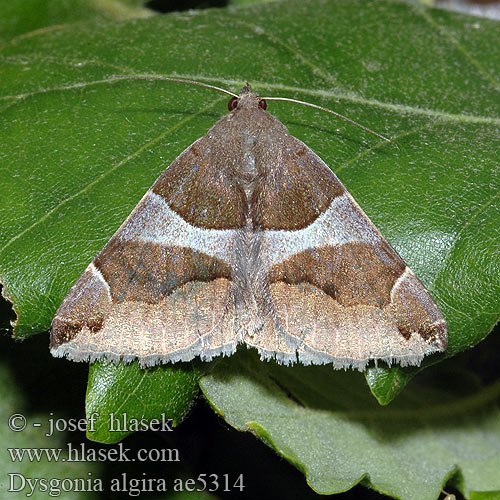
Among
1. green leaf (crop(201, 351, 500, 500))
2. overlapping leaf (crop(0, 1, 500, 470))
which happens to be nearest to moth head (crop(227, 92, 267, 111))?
overlapping leaf (crop(0, 1, 500, 470))

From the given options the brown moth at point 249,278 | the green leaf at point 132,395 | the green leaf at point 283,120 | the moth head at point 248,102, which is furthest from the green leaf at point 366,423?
the moth head at point 248,102

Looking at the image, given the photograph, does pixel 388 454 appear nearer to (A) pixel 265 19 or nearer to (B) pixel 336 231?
(B) pixel 336 231

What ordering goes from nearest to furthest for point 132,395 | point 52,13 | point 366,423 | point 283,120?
1. point 132,395
2. point 283,120
3. point 366,423
4. point 52,13

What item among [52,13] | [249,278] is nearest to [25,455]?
[249,278]

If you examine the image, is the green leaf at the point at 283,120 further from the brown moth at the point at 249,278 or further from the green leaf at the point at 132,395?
the green leaf at the point at 132,395

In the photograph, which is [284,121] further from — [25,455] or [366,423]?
[25,455]

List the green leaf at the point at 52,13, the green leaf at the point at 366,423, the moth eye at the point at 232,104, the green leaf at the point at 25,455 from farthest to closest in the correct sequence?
the green leaf at the point at 52,13 < the green leaf at the point at 25,455 < the moth eye at the point at 232,104 < the green leaf at the point at 366,423
